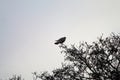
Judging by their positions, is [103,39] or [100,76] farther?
[103,39]

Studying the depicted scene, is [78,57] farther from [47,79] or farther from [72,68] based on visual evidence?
[47,79]

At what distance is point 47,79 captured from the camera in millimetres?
21047

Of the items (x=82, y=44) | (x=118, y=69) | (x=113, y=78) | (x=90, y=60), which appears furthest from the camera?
(x=82, y=44)

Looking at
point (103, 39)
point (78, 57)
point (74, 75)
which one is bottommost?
point (74, 75)

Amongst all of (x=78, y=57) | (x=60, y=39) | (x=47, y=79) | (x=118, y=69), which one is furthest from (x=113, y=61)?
(x=47, y=79)

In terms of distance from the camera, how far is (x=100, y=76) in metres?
18.2

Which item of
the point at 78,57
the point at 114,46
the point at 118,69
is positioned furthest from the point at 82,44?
the point at 118,69

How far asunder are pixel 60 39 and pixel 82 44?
9.80 ft

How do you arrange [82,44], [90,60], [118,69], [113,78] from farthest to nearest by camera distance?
[82,44] < [90,60] < [118,69] < [113,78]

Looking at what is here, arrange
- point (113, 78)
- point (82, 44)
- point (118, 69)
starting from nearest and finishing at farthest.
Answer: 1. point (113, 78)
2. point (118, 69)
3. point (82, 44)

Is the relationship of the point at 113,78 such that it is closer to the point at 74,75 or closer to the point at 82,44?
the point at 74,75

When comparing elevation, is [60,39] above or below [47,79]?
above

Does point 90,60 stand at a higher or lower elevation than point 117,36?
lower

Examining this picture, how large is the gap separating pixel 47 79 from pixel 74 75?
2.88 metres
